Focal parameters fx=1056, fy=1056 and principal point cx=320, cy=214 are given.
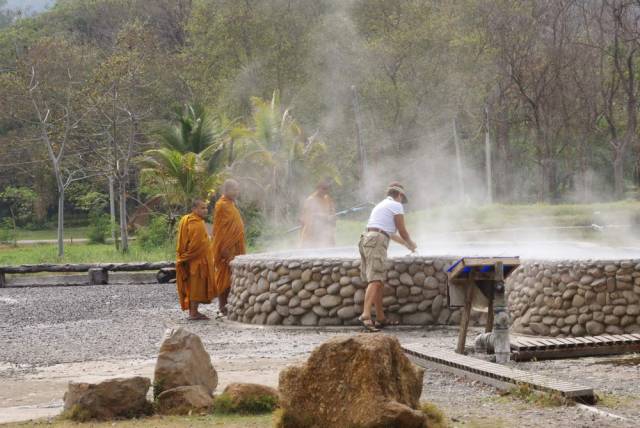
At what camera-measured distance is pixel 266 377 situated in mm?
8172

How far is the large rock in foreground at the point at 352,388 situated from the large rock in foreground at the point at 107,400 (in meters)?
1.12

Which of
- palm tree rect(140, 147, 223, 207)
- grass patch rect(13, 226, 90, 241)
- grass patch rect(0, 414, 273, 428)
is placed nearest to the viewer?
grass patch rect(0, 414, 273, 428)

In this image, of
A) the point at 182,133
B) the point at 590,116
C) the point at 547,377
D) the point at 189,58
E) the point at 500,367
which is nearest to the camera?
the point at 547,377

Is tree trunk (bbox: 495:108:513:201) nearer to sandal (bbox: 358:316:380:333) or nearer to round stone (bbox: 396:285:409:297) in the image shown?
round stone (bbox: 396:285:409:297)

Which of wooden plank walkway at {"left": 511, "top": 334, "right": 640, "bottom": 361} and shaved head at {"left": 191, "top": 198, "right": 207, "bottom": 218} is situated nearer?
Answer: wooden plank walkway at {"left": 511, "top": 334, "right": 640, "bottom": 361}

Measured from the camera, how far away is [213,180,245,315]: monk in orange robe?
45.4 feet

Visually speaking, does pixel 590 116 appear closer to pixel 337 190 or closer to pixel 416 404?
pixel 337 190

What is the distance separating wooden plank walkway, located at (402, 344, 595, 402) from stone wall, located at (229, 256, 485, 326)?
2.71 meters

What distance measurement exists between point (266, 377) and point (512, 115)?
3414cm

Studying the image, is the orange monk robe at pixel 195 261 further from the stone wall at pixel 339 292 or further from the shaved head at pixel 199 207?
the stone wall at pixel 339 292

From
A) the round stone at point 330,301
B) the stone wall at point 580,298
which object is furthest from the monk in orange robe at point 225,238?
the stone wall at point 580,298

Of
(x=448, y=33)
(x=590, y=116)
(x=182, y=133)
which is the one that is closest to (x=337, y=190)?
(x=448, y=33)

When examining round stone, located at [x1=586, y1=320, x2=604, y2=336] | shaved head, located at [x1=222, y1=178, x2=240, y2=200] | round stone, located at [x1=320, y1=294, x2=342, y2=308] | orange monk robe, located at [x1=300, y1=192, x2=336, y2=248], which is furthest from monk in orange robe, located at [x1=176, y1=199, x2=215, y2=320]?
round stone, located at [x1=586, y1=320, x2=604, y2=336]

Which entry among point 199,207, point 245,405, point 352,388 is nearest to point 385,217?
point 199,207
